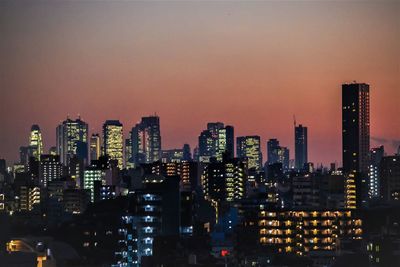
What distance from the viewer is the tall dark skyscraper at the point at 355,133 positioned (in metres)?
20.2

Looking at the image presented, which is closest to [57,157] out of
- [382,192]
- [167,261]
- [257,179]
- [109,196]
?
[109,196]

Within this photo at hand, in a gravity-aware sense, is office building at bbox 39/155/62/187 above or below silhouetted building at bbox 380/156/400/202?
above

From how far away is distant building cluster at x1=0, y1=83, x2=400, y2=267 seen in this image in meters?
12.2

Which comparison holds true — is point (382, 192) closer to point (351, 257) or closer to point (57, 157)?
point (57, 157)

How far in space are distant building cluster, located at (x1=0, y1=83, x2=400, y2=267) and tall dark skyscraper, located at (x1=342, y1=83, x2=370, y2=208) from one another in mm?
28

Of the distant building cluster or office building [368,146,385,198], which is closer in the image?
the distant building cluster

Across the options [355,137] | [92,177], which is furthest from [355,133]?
[92,177]

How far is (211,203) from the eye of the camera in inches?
702

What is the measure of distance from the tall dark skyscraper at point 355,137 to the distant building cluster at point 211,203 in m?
0.03

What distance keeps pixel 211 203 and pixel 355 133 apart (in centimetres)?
451

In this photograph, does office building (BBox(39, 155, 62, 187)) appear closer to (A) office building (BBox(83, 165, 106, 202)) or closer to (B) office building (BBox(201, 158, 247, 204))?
(A) office building (BBox(83, 165, 106, 202))

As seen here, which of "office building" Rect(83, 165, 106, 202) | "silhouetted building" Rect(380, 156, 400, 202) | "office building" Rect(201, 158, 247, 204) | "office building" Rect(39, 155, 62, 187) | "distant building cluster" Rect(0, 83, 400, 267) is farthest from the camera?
"office building" Rect(201, 158, 247, 204)

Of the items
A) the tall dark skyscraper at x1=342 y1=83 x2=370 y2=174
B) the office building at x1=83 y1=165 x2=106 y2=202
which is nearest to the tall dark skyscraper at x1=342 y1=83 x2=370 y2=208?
the tall dark skyscraper at x1=342 y1=83 x2=370 y2=174

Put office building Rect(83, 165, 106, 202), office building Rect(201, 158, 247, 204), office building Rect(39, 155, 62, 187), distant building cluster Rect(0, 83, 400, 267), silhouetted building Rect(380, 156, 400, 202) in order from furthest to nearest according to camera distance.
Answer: office building Rect(201, 158, 247, 204) < office building Rect(39, 155, 62, 187) < office building Rect(83, 165, 106, 202) < silhouetted building Rect(380, 156, 400, 202) < distant building cluster Rect(0, 83, 400, 267)
